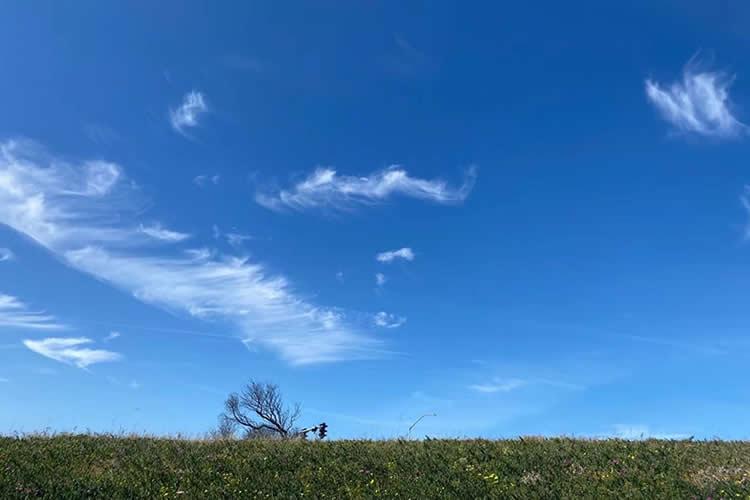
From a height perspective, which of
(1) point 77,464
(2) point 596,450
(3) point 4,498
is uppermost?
(2) point 596,450

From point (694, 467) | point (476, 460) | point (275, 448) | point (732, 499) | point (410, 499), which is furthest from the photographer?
point (275, 448)

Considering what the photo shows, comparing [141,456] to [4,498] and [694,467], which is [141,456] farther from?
[694,467]

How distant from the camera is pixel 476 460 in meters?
18.6

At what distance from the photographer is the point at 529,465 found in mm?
17844

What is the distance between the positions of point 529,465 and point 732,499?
219 inches

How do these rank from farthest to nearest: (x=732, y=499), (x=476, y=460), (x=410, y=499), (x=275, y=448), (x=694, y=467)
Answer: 1. (x=275, y=448)
2. (x=476, y=460)
3. (x=694, y=467)
4. (x=410, y=499)
5. (x=732, y=499)

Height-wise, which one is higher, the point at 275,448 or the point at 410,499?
the point at 275,448

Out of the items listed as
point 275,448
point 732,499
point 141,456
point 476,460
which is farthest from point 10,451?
point 732,499

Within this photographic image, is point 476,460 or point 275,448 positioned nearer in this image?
point 476,460

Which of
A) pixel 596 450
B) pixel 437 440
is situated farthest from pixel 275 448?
pixel 596 450

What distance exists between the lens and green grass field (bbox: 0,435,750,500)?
15766mm

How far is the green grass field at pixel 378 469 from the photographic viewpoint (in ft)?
51.7

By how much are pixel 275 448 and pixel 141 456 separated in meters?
4.64

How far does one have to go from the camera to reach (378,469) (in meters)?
18.2
